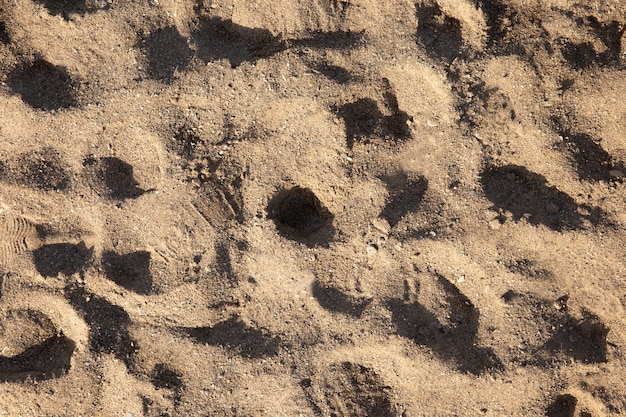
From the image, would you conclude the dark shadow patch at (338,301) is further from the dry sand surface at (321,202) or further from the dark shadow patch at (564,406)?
the dark shadow patch at (564,406)

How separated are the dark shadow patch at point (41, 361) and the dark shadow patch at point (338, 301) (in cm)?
145

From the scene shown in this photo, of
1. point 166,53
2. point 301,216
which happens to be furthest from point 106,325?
point 166,53

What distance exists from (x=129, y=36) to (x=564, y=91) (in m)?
2.37

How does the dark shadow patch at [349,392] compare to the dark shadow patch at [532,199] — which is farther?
the dark shadow patch at [349,392]

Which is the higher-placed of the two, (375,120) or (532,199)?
(375,120)

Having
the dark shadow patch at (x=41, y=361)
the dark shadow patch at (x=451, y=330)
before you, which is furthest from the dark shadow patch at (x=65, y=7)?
the dark shadow patch at (x=451, y=330)

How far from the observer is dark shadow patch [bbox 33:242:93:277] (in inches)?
103

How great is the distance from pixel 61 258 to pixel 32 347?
565 mm

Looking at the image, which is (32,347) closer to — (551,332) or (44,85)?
(44,85)

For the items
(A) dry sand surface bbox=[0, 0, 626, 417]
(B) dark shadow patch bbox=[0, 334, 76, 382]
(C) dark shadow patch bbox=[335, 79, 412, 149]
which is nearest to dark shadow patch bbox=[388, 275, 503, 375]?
(A) dry sand surface bbox=[0, 0, 626, 417]

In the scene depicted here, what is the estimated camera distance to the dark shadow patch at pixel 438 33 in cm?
247

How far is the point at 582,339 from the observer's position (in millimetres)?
2549

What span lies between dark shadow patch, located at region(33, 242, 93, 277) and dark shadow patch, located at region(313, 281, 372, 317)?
1307 mm

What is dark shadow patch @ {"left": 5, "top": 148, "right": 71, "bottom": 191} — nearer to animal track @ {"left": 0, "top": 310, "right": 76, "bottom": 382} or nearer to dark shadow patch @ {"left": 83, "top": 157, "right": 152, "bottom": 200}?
dark shadow patch @ {"left": 83, "top": 157, "right": 152, "bottom": 200}
